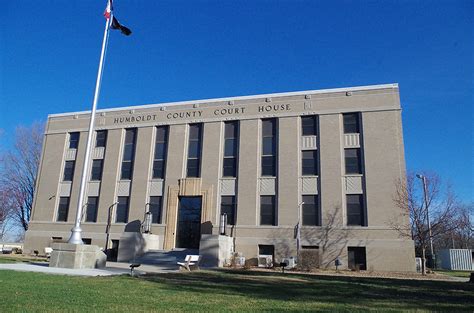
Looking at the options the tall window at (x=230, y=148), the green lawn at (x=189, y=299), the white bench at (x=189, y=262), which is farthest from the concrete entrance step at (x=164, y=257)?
the green lawn at (x=189, y=299)

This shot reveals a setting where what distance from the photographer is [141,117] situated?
3569 cm

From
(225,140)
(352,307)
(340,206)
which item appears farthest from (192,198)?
(352,307)

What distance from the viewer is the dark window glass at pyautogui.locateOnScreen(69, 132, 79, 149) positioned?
37938 mm

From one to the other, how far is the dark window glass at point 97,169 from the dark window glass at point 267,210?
15.3 metres

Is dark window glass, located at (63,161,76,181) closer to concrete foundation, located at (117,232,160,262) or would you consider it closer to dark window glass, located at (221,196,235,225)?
concrete foundation, located at (117,232,160,262)

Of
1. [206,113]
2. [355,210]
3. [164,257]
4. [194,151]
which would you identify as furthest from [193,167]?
[355,210]

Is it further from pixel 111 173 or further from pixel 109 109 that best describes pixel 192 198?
pixel 109 109

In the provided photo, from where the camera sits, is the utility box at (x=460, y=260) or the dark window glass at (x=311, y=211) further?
the utility box at (x=460, y=260)

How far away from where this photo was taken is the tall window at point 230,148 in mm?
32031

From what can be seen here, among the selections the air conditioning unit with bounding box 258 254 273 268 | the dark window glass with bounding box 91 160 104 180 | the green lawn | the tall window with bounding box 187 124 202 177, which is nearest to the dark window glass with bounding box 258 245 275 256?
Result: the air conditioning unit with bounding box 258 254 273 268

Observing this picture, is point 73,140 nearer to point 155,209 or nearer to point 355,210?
point 155,209

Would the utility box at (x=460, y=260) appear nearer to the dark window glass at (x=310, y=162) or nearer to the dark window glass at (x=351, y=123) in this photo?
the dark window glass at (x=351, y=123)

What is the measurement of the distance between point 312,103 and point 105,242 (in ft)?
67.7

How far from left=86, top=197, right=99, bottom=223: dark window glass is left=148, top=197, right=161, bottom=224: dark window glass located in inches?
219
